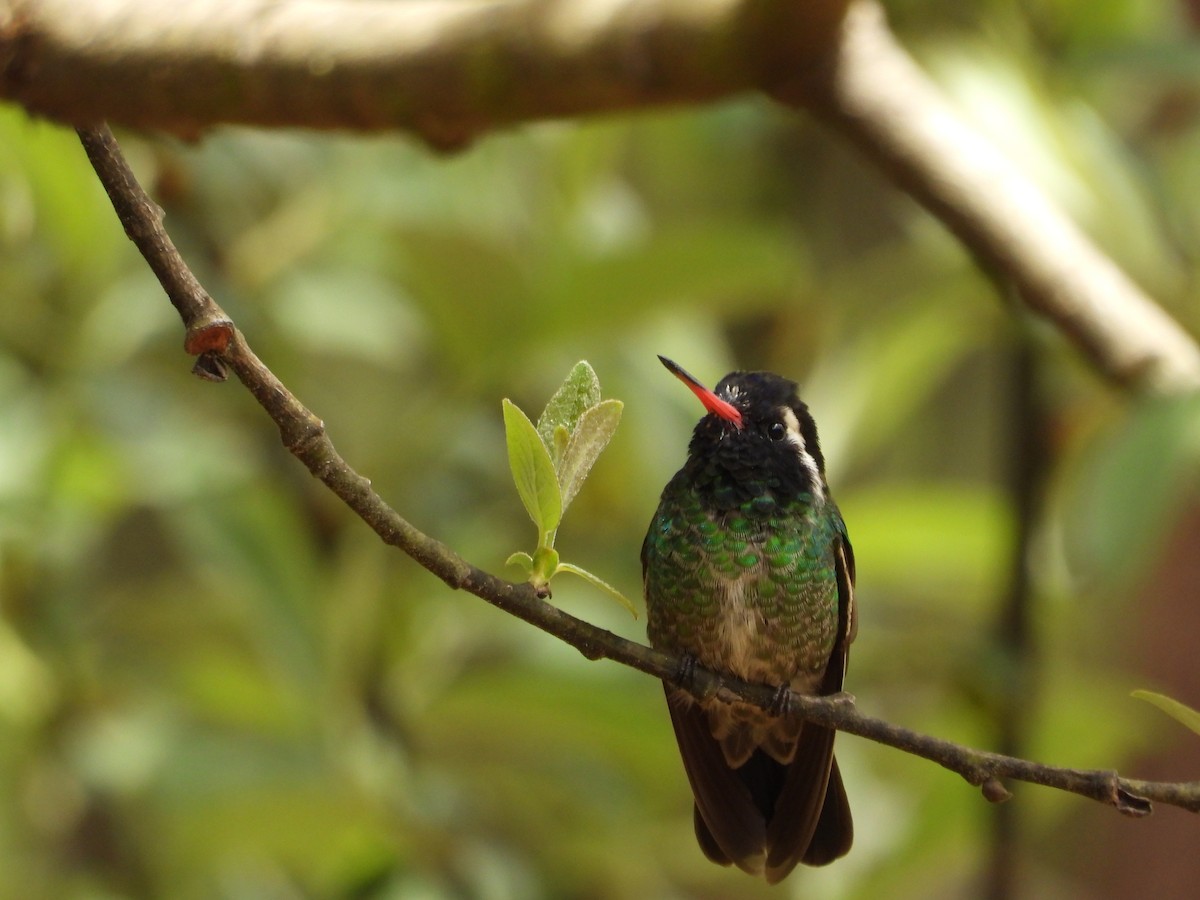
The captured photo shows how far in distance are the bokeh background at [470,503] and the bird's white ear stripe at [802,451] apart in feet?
1.15

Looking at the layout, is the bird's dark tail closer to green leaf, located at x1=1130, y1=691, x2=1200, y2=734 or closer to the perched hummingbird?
the perched hummingbird

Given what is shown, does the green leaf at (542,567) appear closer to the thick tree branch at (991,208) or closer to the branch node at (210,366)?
the branch node at (210,366)

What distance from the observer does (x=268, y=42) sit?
1.06 meters

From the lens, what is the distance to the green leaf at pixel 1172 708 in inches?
28.4

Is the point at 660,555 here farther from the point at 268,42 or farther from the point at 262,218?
the point at 262,218

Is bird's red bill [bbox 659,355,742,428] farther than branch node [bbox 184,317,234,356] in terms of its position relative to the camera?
Yes

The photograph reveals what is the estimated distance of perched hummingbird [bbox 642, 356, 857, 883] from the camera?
149 centimetres

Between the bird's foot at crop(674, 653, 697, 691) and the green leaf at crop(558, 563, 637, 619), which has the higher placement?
the bird's foot at crop(674, 653, 697, 691)

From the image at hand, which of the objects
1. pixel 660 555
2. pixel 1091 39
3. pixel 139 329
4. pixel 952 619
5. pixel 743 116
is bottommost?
pixel 660 555

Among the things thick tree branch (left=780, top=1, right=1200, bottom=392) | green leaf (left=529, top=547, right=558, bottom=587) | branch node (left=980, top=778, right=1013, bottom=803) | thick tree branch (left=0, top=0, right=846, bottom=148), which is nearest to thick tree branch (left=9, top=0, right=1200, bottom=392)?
thick tree branch (left=0, top=0, right=846, bottom=148)

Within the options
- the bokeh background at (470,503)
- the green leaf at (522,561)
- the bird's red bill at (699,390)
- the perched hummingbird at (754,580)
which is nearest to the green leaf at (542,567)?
the green leaf at (522,561)

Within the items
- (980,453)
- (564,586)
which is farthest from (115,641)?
(980,453)

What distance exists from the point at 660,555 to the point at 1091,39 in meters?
1.19

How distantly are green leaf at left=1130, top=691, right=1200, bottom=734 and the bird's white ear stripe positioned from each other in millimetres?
753
